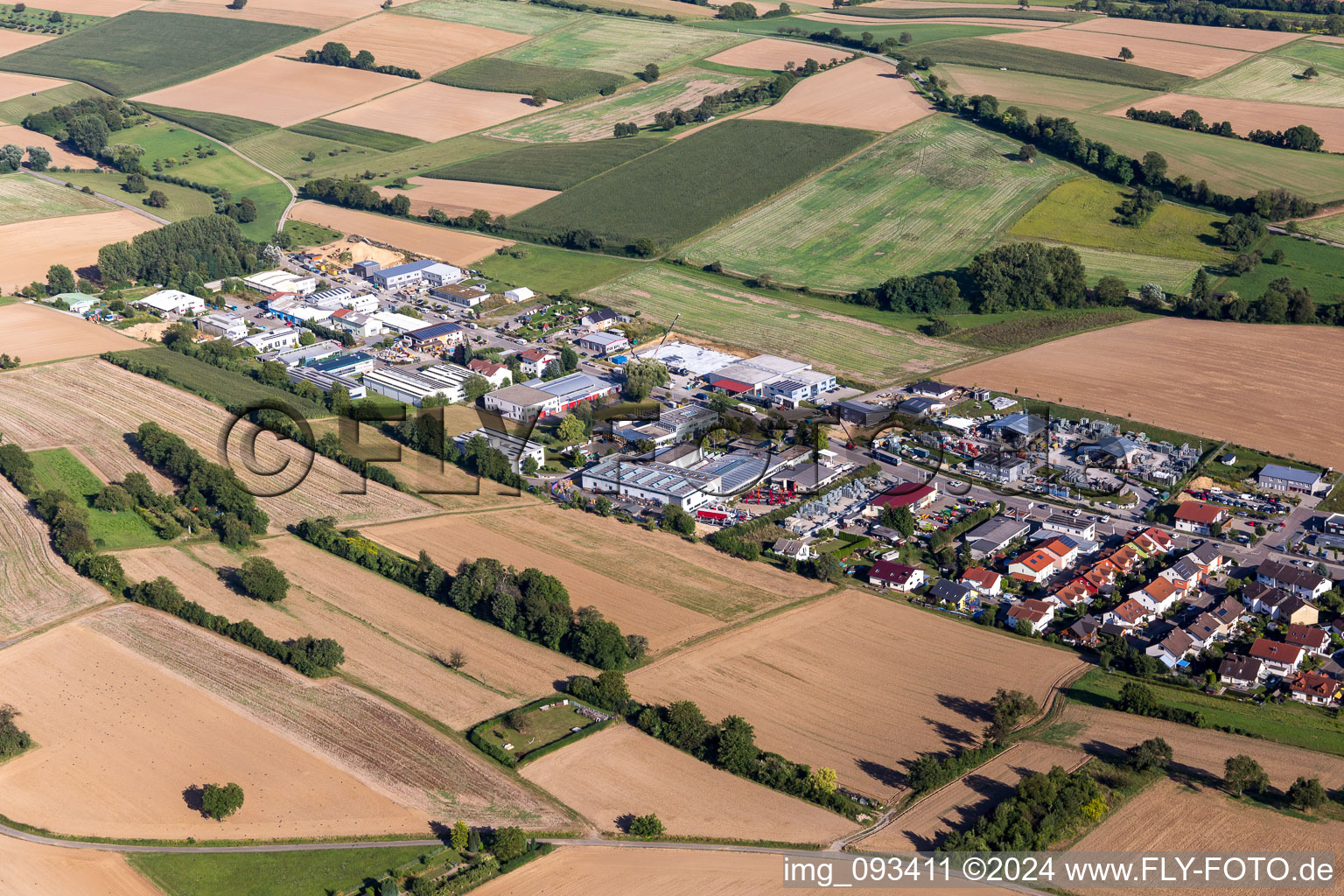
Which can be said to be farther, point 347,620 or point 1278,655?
point 347,620

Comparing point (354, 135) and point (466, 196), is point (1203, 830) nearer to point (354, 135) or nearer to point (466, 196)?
point (466, 196)

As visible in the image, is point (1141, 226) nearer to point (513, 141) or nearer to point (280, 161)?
point (513, 141)

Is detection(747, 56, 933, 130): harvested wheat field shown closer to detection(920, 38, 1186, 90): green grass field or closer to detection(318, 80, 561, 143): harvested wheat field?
detection(920, 38, 1186, 90): green grass field

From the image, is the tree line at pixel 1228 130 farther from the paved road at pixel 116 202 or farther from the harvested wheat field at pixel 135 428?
the paved road at pixel 116 202

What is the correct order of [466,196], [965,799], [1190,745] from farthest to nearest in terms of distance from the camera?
[466,196] < [1190,745] < [965,799]

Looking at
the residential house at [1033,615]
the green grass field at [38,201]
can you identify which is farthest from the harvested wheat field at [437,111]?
the residential house at [1033,615]

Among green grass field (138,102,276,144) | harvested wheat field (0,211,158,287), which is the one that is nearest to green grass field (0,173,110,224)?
harvested wheat field (0,211,158,287)

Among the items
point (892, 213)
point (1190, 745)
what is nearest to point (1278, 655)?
point (1190, 745)
